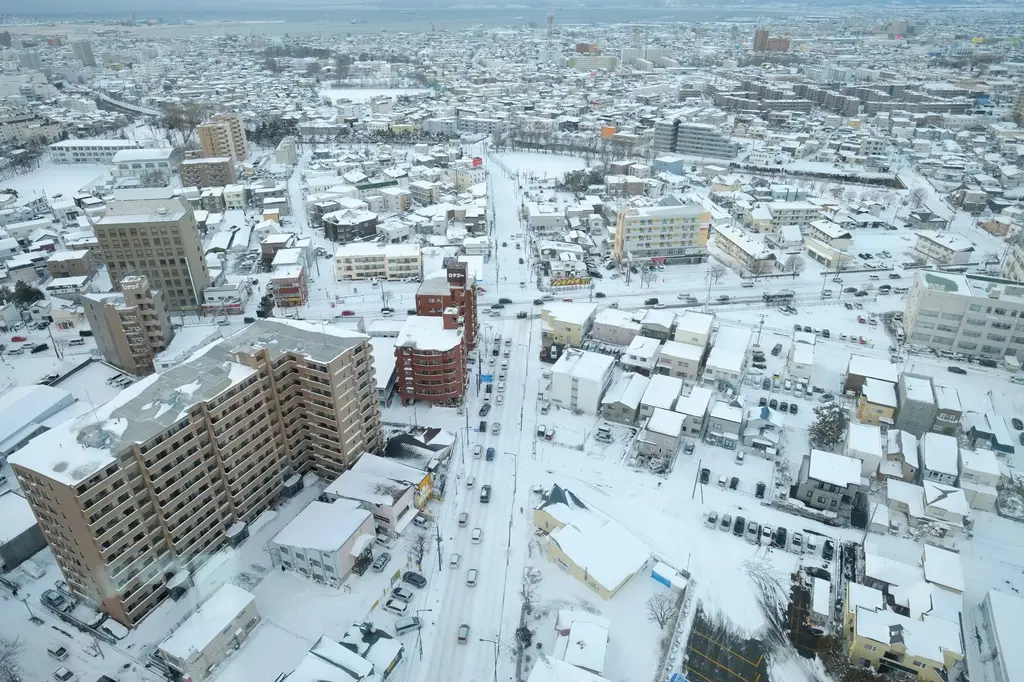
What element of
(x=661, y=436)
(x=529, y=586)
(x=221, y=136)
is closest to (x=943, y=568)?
(x=661, y=436)

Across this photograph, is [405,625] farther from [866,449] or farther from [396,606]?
[866,449]

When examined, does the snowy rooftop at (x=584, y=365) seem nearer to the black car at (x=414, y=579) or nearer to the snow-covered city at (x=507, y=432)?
the snow-covered city at (x=507, y=432)

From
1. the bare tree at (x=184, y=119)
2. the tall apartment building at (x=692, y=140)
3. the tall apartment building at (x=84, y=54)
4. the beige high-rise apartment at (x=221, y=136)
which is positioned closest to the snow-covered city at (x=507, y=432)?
the beige high-rise apartment at (x=221, y=136)

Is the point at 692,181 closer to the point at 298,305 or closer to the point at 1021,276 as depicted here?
the point at 1021,276

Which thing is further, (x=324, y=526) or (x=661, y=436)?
(x=661, y=436)

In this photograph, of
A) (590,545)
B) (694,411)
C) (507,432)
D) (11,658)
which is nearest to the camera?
(11,658)

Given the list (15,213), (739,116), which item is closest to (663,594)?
(15,213)

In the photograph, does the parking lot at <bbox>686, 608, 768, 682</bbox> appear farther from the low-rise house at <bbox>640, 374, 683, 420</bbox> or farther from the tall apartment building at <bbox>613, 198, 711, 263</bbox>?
the tall apartment building at <bbox>613, 198, 711, 263</bbox>

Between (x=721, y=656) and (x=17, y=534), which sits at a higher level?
(x=17, y=534)

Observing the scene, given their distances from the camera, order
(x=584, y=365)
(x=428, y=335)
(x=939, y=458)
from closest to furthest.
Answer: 1. (x=939, y=458)
2. (x=428, y=335)
3. (x=584, y=365)
